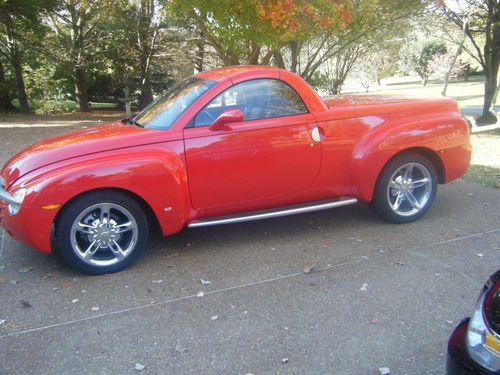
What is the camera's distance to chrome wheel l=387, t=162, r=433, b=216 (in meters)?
4.95

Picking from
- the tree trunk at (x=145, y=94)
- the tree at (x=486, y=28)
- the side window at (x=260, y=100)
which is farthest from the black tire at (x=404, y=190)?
the tree trunk at (x=145, y=94)

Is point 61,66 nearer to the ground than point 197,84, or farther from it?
farther from it

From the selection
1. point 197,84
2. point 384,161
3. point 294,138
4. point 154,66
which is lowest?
point 384,161

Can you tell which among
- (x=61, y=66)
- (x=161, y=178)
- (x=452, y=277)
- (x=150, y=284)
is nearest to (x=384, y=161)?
(x=452, y=277)

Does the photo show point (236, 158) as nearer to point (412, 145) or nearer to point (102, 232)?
point (102, 232)

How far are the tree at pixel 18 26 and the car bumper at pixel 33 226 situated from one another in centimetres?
1623

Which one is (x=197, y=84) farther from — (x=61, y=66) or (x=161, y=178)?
(x=61, y=66)

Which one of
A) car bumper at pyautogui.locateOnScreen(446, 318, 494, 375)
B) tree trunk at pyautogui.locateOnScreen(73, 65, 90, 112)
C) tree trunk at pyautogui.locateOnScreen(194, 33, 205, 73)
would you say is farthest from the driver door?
tree trunk at pyautogui.locateOnScreen(73, 65, 90, 112)

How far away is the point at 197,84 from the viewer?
467cm

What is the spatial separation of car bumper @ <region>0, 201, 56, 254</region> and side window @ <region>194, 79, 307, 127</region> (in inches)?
69.5

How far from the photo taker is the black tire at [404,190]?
4836 millimetres

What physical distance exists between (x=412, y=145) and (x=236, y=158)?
1967 mm

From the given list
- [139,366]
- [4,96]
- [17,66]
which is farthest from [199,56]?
[139,366]

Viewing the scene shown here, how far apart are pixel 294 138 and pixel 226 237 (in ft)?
4.16
